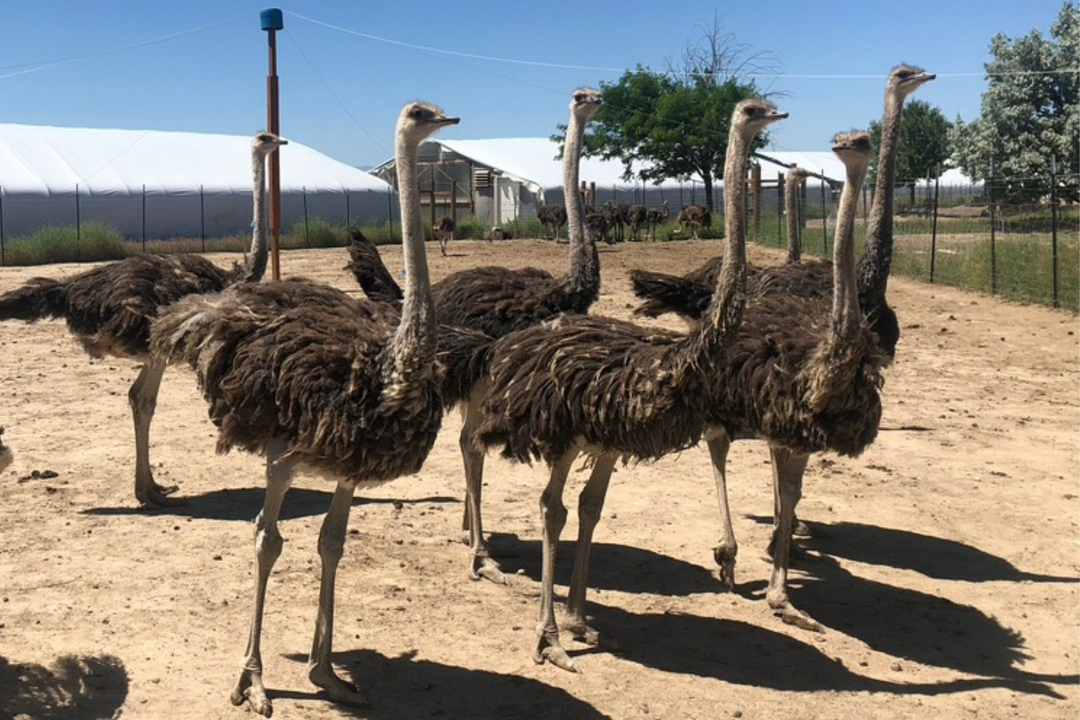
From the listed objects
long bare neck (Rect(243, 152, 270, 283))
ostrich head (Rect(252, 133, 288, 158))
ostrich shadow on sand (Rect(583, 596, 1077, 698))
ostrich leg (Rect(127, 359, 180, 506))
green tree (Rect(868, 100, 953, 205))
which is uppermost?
green tree (Rect(868, 100, 953, 205))

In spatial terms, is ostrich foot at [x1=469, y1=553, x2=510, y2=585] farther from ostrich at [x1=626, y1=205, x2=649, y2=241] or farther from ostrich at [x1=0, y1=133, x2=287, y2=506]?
ostrich at [x1=626, y1=205, x2=649, y2=241]

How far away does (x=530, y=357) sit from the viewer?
17.2 feet

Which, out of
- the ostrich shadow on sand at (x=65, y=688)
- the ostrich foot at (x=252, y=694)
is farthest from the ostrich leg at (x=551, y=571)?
the ostrich shadow on sand at (x=65, y=688)

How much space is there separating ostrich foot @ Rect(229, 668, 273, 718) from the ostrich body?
1635 mm

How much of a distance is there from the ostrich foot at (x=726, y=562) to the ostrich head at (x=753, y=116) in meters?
1.87

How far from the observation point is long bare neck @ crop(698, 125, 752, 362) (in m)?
4.79

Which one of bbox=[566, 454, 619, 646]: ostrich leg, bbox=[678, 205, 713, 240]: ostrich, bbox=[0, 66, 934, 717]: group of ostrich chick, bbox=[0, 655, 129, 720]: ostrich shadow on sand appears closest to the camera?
bbox=[0, 655, 129, 720]: ostrich shadow on sand

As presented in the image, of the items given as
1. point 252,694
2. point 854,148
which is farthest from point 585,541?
point 854,148

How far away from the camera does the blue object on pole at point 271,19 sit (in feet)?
38.9

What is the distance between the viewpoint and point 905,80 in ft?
24.0

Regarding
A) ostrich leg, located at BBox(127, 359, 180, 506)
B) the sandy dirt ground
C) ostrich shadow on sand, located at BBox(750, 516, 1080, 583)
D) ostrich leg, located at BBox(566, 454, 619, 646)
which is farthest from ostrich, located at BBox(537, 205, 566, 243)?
ostrich leg, located at BBox(566, 454, 619, 646)

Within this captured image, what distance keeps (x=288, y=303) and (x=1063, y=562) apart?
3959mm

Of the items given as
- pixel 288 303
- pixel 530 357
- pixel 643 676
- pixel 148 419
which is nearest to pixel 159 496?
pixel 148 419

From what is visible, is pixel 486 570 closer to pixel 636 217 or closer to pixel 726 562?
pixel 726 562
